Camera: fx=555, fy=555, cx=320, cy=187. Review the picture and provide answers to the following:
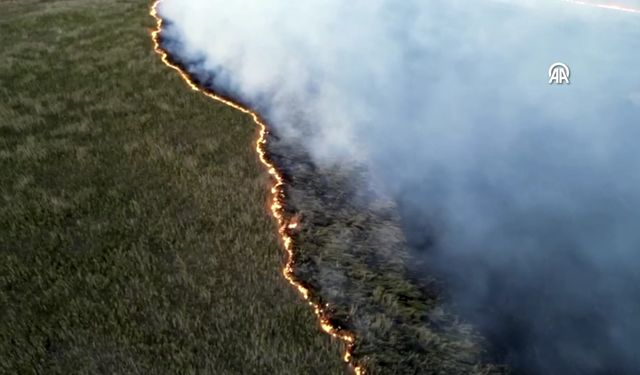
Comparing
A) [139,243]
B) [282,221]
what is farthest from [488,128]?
[139,243]

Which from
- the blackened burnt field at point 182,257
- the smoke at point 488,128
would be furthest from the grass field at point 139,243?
the smoke at point 488,128

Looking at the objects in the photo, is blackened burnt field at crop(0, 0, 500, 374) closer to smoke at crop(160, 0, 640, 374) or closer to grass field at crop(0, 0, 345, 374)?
grass field at crop(0, 0, 345, 374)

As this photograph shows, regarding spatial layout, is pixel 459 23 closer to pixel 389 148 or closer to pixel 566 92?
pixel 566 92

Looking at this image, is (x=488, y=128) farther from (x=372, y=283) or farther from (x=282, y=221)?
(x=372, y=283)

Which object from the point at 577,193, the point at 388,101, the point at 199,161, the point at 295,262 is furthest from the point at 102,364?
the point at 388,101

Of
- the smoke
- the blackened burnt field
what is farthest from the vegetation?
the smoke
